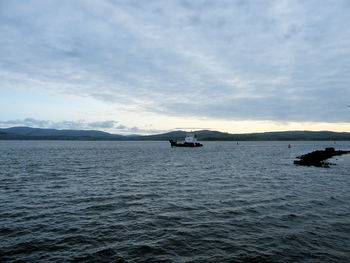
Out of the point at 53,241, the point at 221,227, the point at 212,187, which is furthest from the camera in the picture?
the point at 212,187

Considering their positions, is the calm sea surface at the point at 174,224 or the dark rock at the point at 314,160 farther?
the dark rock at the point at 314,160

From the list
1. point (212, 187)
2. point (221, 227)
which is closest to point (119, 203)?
point (221, 227)

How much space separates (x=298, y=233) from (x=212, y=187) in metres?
12.0

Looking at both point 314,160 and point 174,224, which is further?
point 314,160

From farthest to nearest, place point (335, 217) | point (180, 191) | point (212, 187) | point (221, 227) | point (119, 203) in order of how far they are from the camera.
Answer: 1. point (212, 187)
2. point (180, 191)
3. point (119, 203)
4. point (335, 217)
5. point (221, 227)

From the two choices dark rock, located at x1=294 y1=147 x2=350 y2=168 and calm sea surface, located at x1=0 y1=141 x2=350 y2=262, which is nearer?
calm sea surface, located at x1=0 y1=141 x2=350 y2=262

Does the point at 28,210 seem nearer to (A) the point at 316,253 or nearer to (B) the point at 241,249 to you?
(B) the point at 241,249

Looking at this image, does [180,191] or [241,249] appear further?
[180,191]

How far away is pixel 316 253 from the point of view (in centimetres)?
1021

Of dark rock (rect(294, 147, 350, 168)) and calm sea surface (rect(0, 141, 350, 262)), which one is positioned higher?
dark rock (rect(294, 147, 350, 168))

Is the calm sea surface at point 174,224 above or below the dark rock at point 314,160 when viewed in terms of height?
below

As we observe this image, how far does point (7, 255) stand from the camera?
32.8 feet

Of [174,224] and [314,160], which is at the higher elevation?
[314,160]

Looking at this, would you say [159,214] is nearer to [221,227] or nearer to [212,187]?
[221,227]
